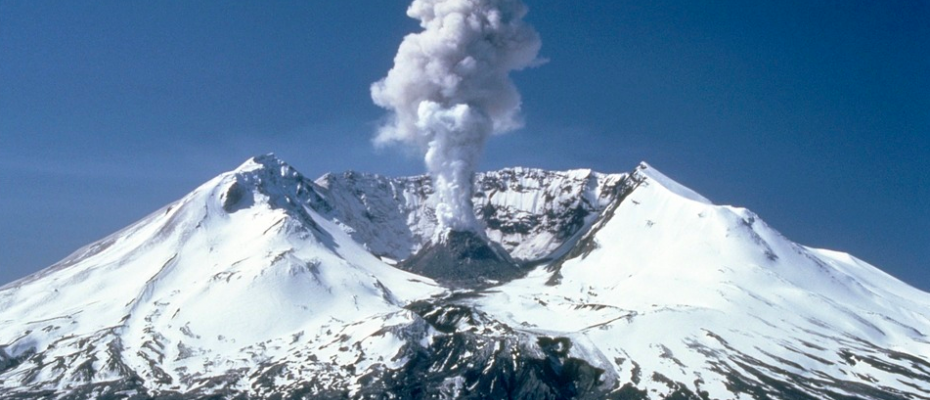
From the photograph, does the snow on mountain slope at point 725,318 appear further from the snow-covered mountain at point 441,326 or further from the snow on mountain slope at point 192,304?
the snow on mountain slope at point 192,304

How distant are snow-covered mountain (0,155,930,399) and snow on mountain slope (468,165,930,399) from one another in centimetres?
42

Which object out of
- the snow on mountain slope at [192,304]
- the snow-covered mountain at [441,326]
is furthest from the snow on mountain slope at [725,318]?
the snow on mountain slope at [192,304]

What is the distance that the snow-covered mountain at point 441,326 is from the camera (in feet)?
446

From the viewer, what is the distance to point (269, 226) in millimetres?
197125

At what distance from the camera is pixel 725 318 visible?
160875 millimetres

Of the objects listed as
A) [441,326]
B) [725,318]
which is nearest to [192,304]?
[441,326]

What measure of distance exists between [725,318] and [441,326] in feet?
159

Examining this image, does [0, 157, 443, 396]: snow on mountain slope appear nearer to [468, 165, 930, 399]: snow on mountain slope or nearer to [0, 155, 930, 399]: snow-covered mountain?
[0, 155, 930, 399]: snow-covered mountain

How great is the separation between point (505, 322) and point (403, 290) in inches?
1208

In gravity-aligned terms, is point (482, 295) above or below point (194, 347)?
above

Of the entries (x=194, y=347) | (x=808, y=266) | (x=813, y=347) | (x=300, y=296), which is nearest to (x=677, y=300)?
(x=813, y=347)

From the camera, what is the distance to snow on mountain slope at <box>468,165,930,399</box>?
5502 inches

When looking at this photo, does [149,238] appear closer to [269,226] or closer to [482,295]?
[269,226]

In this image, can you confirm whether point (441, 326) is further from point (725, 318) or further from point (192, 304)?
point (725, 318)
